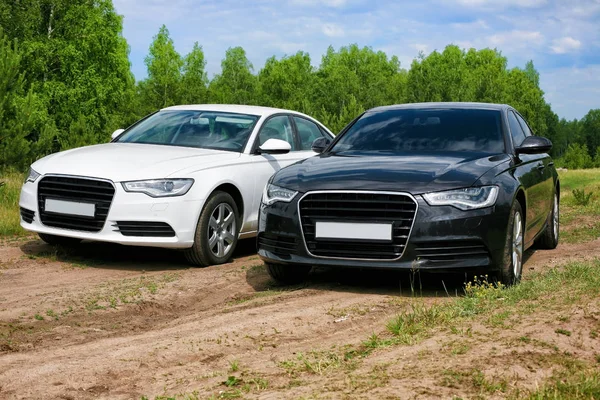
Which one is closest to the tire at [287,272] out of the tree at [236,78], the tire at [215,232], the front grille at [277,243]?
the front grille at [277,243]

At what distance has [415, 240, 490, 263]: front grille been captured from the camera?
21.9 ft

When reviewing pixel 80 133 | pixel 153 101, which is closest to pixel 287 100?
pixel 153 101

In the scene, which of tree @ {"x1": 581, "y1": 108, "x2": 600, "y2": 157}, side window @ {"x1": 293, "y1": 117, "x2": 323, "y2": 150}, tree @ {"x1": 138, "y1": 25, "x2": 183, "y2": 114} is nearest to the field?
side window @ {"x1": 293, "y1": 117, "x2": 323, "y2": 150}

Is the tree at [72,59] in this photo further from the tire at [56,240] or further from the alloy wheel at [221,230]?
Result: the alloy wheel at [221,230]

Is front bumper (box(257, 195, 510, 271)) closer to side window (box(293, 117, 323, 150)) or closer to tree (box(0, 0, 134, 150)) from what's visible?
side window (box(293, 117, 323, 150))

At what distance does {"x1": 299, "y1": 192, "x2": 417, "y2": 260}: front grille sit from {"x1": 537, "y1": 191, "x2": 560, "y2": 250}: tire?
4.00 m

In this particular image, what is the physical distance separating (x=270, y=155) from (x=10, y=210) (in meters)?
4.87

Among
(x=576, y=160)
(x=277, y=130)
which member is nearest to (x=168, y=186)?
(x=277, y=130)

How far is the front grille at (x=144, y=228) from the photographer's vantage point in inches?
340

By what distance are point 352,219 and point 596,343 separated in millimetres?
2464

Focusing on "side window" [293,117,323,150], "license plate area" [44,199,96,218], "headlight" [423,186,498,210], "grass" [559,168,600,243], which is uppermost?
"side window" [293,117,323,150]

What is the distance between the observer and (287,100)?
276 feet

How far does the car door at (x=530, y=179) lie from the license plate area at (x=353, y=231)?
156 centimetres

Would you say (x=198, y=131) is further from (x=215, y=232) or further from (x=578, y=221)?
(x=578, y=221)
